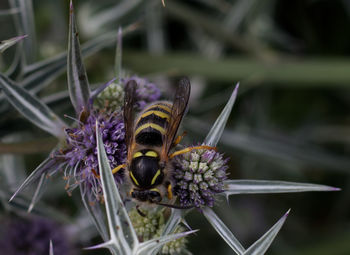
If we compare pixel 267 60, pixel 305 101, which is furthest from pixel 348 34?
pixel 267 60

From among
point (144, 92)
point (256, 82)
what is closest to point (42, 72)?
point (144, 92)

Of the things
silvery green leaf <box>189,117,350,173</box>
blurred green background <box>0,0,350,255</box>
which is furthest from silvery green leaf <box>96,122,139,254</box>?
silvery green leaf <box>189,117,350,173</box>

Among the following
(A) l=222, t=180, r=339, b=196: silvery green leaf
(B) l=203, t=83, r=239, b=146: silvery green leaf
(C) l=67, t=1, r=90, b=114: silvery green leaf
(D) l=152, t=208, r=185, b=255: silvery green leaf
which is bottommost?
(D) l=152, t=208, r=185, b=255: silvery green leaf

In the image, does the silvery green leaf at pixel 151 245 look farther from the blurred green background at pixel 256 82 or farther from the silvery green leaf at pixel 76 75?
the blurred green background at pixel 256 82

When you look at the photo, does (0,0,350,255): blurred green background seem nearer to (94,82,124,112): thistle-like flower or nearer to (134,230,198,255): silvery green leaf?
(94,82,124,112): thistle-like flower

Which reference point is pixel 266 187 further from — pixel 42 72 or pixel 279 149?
pixel 279 149
